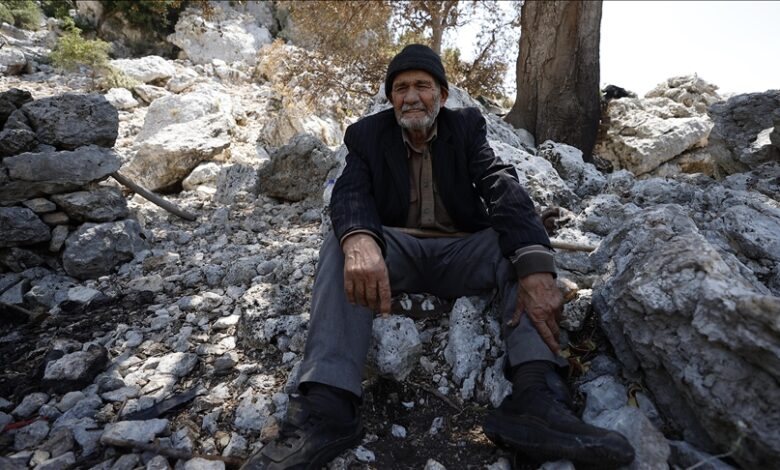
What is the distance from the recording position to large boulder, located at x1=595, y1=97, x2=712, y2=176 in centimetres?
558

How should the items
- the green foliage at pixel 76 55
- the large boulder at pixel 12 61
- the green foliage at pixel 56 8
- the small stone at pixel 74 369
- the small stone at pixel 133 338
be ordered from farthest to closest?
the green foliage at pixel 56 8 → the green foliage at pixel 76 55 → the large boulder at pixel 12 61 → the small stone at pixel 133 338 → the small stone at pixel 74 369

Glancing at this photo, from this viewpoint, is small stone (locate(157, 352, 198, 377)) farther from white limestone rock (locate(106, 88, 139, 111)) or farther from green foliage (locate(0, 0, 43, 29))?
white limestone rock (locate(106, 88, 139, 111))

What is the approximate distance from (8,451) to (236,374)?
3.16 feet

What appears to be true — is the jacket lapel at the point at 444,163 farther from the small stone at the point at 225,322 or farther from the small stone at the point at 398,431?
the small stone at the point at 225,322

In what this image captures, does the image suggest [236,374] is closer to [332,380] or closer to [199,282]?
[332,380]

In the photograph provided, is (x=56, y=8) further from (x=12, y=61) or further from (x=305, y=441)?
A: (x=305, y=441)

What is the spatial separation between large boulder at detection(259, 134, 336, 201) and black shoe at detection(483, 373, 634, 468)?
3807mm

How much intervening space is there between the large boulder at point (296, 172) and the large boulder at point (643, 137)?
12.1 feet

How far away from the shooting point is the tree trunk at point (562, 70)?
5227 millimetres

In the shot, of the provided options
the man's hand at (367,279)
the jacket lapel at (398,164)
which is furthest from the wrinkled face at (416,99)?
the man's hand at (367,279)

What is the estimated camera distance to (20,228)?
3.56 meters

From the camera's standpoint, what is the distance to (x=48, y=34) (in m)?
10.9

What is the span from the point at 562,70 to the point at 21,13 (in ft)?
30.6

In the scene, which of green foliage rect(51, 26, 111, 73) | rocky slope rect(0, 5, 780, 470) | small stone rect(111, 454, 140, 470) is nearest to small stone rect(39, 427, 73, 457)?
rocky slope rect(0, 5, 780, 470)
